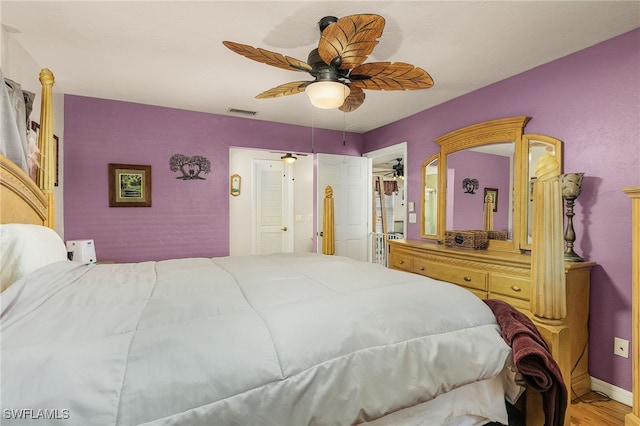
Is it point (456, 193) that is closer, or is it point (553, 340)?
point (553, 340)

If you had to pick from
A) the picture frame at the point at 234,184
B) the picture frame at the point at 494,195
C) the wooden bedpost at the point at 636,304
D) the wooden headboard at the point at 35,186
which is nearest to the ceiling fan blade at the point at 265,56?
the wooden headboard at the point at 35,186

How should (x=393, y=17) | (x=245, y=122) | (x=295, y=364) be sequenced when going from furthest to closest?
(x=245, y=122)
(x=393, y=17)
(x=295, y=364)

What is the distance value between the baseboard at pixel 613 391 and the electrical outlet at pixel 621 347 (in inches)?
9.5

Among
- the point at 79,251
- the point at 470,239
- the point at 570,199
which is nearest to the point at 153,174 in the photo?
the point at 79,251

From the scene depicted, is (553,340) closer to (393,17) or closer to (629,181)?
(629,181)

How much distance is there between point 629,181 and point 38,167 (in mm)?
4063

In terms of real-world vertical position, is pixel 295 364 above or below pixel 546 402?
above

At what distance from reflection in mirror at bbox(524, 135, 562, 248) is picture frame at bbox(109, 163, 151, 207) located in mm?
4039

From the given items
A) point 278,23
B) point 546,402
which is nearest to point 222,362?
point 546,402

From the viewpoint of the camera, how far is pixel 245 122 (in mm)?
4109

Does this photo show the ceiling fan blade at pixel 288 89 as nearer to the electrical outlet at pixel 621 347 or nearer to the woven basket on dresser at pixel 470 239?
the woven basket on dresser at pixel 470 239

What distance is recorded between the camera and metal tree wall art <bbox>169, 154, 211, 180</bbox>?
3.73 m

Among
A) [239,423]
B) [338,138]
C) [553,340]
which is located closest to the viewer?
[239,423]

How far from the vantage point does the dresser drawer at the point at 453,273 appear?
2605 mm
